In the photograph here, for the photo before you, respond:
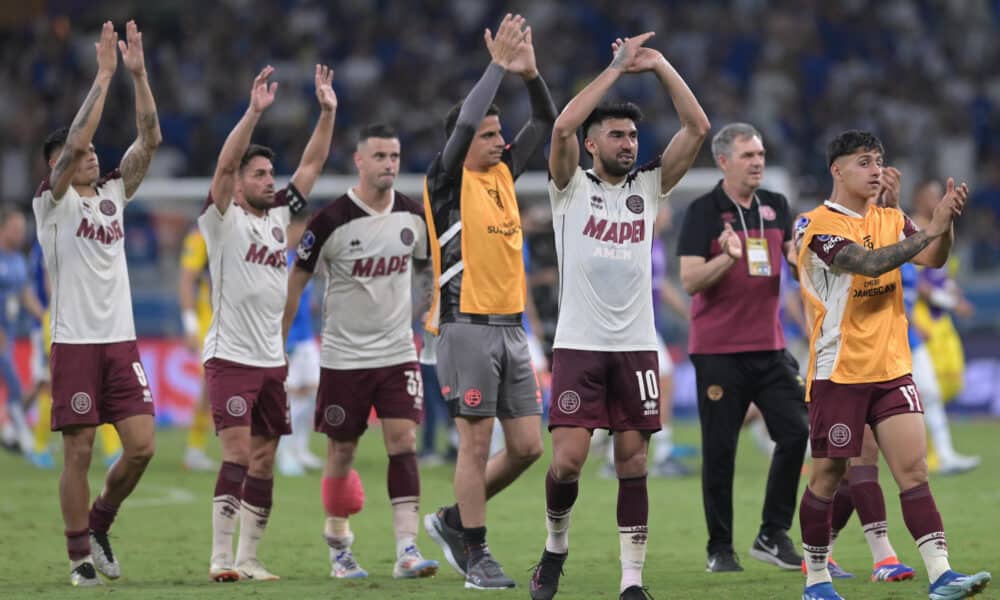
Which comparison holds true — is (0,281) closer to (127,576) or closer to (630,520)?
(127,576)

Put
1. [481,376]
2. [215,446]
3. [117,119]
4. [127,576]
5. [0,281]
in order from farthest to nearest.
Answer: [117,119] < [215,446] < [0,281] < [127,576] < [481,376]

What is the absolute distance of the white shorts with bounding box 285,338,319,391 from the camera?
16750 millimetres

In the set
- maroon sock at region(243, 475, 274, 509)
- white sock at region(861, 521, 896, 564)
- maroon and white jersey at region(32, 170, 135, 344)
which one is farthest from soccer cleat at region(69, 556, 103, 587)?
white sock at region(861, 521, 896, 564)

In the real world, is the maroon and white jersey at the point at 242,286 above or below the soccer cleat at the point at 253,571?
above

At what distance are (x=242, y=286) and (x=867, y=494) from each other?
12.7ft

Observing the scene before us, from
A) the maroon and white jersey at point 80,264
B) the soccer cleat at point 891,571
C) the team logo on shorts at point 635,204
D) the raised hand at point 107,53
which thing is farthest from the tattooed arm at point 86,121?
the soccer cleat at point 891,571

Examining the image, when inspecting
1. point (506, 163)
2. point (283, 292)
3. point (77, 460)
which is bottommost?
point (77, 460)

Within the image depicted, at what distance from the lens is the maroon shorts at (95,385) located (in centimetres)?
920

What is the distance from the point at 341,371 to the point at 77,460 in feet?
5.40

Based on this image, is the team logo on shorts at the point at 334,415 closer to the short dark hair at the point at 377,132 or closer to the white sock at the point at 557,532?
the short dark hair at the point at 377,132

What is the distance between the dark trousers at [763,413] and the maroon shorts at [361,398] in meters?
1.81

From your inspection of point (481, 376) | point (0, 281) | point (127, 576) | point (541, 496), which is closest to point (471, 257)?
point (481, 376)

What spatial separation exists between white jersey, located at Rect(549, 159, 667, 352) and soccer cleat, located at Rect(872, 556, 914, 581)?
1908 mm

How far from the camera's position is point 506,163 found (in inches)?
370
